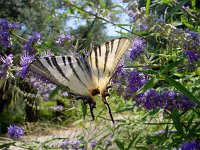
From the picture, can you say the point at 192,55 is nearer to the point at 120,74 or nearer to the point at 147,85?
the point at 147,85

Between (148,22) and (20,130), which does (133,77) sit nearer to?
(148,22)

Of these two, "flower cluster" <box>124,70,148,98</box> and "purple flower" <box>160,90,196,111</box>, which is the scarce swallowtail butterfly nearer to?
"flower cluster" <box>124,70,148,98</box>

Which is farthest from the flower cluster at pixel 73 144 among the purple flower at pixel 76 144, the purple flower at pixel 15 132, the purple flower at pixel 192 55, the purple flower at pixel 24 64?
the purple flower at pixel 192 55

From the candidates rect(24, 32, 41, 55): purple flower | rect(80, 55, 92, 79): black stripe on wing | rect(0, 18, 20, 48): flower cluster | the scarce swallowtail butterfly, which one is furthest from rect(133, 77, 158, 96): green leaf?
rect(0, 18, 20, 48): flower cluster

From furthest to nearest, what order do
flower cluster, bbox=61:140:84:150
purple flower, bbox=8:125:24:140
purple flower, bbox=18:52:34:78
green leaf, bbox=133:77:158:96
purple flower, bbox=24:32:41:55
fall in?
1. flower cluster, bbox=61:140:84:150
2. purple flower, bbox=8:125:24:140
3. purple flower, bbox=24:32:41:55
4. purple flower, bbox=18:52:34:78
5. green leaf, bbox=133:77:158:96

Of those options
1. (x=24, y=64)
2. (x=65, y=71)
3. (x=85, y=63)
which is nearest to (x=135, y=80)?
(x=85, y=63)

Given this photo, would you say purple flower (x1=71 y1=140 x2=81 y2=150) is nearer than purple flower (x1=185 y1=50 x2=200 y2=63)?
No
